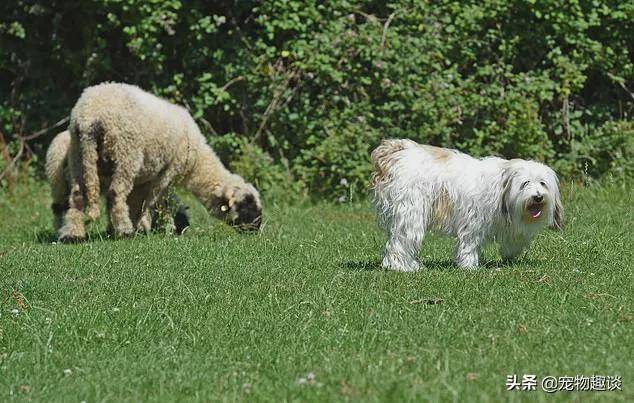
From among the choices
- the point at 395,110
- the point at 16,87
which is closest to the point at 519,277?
the point at 395,110

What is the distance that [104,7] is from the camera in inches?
661

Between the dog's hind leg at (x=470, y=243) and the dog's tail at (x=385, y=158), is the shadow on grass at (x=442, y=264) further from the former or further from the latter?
the dog's tail at (x=385, y=158)

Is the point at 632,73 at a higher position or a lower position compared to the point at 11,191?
higher

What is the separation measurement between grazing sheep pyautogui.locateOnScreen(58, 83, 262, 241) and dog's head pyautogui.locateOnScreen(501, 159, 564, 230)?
4262 millimetres

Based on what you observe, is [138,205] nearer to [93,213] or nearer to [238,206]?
[93,213]

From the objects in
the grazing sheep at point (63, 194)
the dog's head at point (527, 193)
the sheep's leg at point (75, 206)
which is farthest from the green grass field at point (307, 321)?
the grazing sheep at point (63, 194)

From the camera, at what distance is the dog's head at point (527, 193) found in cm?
874

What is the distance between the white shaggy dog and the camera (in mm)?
8875

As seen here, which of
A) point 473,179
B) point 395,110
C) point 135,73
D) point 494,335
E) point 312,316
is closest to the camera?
point 494,335

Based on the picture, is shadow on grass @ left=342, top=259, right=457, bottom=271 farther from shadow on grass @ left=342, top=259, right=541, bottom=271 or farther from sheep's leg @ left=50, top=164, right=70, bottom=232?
sheep's leg @ left=50, top=164, right=70, bottom=232

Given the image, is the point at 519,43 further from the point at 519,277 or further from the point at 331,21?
the point at 519,277

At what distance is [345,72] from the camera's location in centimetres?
1623

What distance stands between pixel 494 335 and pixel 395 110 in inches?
375

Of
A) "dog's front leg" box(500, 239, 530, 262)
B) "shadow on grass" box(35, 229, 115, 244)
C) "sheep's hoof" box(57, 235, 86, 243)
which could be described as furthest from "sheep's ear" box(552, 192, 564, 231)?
"sheep's hoof" box(57, 235, 86, 243)
